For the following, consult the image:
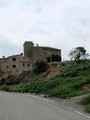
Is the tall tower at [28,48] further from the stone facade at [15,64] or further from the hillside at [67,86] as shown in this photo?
the hillside at [67,86]

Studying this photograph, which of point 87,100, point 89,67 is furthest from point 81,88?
point 89,67

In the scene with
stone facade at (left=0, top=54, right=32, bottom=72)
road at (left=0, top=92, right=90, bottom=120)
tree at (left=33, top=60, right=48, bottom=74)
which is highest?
stone facade at (left=0, top=54, right=32, bottom=72)

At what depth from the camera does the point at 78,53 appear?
236ft

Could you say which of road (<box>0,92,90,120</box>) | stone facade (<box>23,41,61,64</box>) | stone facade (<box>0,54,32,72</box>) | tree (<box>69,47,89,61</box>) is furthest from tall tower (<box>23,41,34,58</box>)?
road (<box>0,92,90,120</box>)

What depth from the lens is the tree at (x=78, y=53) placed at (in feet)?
234

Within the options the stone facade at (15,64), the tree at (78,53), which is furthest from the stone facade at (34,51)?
the tree at (78,53)

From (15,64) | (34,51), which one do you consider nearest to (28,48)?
(34,51)

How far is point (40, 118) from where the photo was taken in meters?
15.2

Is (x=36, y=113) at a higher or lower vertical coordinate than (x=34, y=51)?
lower

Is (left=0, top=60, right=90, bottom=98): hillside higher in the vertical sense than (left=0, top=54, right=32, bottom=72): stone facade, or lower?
lower

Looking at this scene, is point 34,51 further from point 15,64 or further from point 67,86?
point 67,86

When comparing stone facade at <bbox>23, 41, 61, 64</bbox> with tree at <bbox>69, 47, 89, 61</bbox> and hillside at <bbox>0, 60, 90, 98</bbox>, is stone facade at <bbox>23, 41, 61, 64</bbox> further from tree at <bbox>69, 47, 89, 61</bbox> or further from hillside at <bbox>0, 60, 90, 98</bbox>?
hillside at <bbox>0, 60, 90, 98</bbox>

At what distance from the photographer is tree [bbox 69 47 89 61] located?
7124 cm

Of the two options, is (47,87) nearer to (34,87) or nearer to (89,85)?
(34,87)
